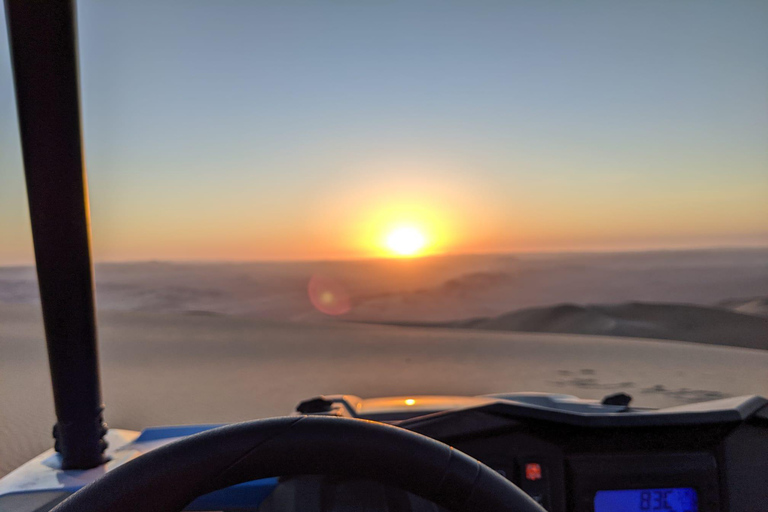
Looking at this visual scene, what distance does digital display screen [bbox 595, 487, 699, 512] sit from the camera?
8.01 feet

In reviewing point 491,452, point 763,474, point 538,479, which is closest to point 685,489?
point 763,474

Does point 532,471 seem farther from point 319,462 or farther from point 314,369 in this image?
point 314,369

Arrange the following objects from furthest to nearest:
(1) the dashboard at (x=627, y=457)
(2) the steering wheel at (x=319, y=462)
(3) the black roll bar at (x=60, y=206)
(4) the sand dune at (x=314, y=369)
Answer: (4) the sand dune at (x=314, y=369)
(1) the dashboard at (x=627, y=457)
(3) the black roll bar at (x=60, y=206)
(2) the steering wheel at (x=319, y=462)

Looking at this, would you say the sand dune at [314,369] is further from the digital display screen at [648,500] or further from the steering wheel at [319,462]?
the digital display screen at [648,500]

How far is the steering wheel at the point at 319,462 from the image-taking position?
0.95m

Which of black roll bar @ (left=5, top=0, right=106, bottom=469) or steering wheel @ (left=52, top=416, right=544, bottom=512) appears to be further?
black roll bar @ (left=5, top=0, right=106, bottom=469)

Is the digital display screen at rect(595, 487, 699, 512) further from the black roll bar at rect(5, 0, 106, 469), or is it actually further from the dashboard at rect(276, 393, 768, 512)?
the black roll bar at rect(5, 0, 106, 469)

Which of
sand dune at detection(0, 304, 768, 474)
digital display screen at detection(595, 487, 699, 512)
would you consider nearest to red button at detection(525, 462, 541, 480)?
digital display screen at detection(595, 487, 699, 512)

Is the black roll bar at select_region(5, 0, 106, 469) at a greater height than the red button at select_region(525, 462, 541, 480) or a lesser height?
greater

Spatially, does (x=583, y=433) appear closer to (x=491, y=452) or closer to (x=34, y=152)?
(x=491, y=452)

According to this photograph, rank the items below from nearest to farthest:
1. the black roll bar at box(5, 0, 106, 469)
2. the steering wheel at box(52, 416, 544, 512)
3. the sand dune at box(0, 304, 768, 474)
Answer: the steering wheel at box(52, 416, 544, 512) → the black roll bar at box(5, 0, 106, 469) → the sand dune at box(0, 304, 768, 474)

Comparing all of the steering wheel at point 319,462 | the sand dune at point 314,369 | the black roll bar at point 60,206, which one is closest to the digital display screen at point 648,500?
the steering wheel at point 319,462

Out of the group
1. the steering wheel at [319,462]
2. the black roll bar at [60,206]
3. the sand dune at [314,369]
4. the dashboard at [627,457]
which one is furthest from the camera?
the sand dune at [314,369]

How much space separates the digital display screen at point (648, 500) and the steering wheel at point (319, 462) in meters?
1.64
